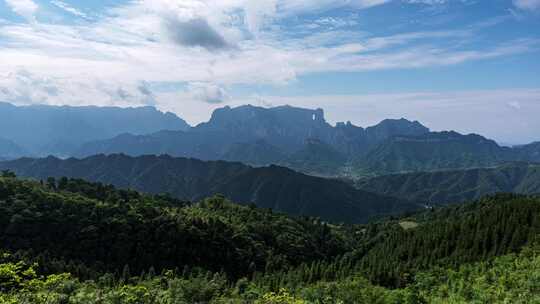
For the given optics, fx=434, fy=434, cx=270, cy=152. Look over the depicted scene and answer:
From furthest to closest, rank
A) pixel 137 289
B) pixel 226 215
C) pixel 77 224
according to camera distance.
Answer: pixel 226 215, pixel 77 224, pixel 137 289

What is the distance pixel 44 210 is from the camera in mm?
131750

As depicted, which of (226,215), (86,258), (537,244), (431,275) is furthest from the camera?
(226,215)

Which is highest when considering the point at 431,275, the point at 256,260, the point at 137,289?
the point at 137,289

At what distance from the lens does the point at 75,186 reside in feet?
604

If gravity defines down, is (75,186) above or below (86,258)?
above

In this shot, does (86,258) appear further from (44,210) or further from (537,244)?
(537,244)

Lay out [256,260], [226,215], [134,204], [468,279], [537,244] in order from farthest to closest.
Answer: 1. [226,215]
2. [134,204]
3. [256,260]
4. [537,244]
5. [468,279]

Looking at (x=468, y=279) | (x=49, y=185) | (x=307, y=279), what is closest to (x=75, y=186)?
(x=49, y=185)

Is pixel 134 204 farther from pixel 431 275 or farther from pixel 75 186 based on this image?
pixel 431 275

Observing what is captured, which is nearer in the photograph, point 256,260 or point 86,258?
point 86,258

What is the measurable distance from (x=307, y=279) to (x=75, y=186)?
119060 millimetres

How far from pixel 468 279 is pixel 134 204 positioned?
120227 mm

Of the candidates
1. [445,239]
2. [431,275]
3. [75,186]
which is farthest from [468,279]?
[75,186]

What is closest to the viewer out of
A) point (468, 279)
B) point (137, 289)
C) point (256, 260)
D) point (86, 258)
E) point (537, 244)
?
point (137, 289)
